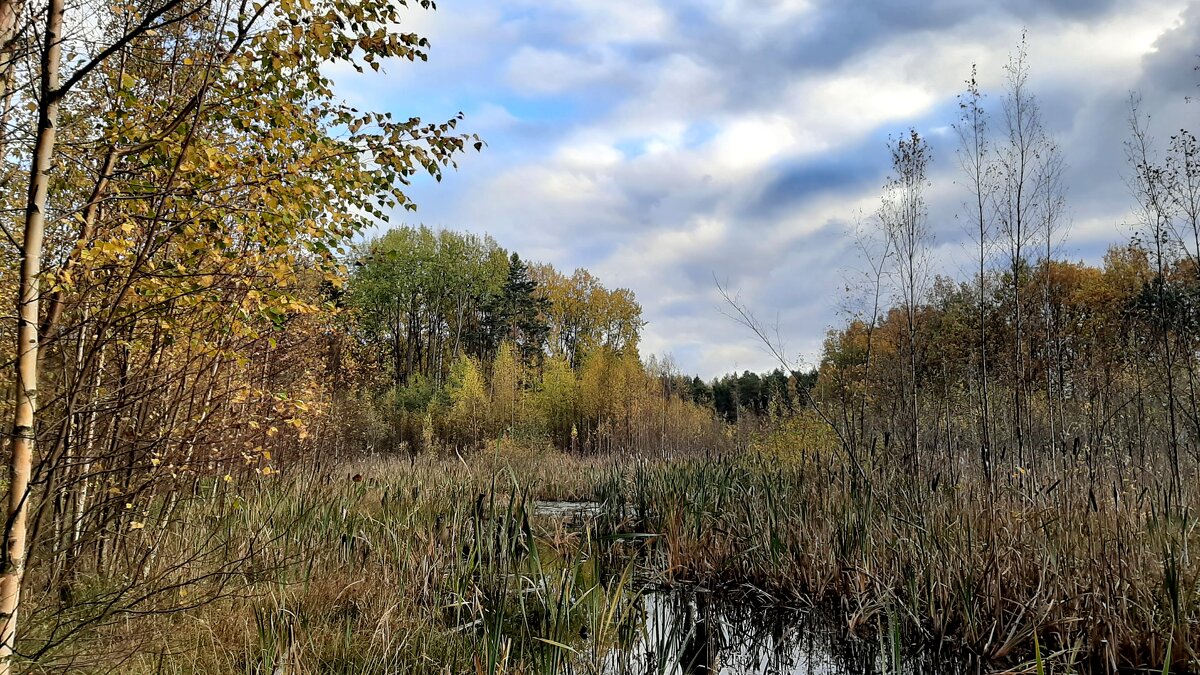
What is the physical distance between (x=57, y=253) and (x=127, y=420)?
4.06ft

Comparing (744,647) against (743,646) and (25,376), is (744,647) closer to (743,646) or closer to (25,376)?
(743,646)

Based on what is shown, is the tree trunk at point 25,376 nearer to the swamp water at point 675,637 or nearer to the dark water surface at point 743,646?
the swamp water at point 675,637

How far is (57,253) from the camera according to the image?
103 inches

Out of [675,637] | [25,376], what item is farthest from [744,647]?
[25,376]

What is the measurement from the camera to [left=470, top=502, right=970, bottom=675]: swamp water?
296 cm

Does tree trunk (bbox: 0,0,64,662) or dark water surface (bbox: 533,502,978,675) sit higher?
tree trunk (bbox: 0,0,64,662)

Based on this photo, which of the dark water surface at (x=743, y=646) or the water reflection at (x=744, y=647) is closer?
the dark water surface at (x=743, y=646)

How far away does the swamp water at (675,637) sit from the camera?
9.70 ft

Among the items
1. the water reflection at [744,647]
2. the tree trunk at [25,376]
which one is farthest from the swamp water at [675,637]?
the tree trunk at [25,376]

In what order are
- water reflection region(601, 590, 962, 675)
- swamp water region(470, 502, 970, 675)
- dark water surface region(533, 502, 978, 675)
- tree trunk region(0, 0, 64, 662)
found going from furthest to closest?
1. water reflection region(601, 590, 962, 675)
2. dark water surface region(533, 502, 978, 675)
3. swamp water region(470, 502, 970, 675)
4. tree trunk region(0, 0, 64, 662)

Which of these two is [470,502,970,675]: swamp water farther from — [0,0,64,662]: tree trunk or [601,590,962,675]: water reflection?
[0,0,64,662]: tree trunk

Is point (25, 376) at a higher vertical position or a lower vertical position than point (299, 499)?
higher

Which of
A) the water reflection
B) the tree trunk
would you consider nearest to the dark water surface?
the water reflection

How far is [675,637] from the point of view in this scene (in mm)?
3574
